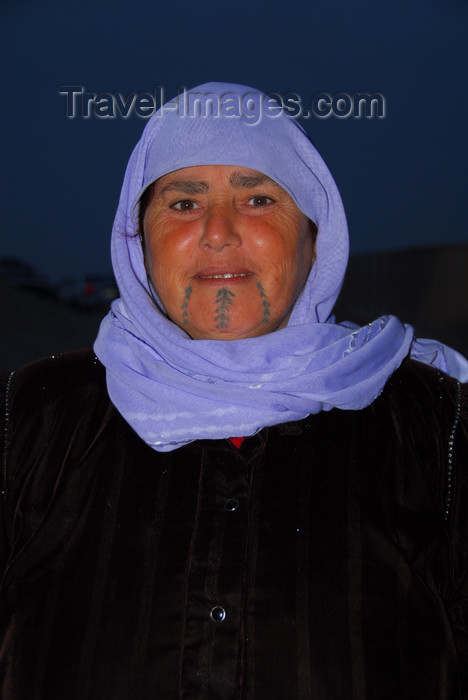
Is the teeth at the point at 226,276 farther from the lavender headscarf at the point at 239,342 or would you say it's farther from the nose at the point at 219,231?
the lavender headscarf at the point at 239,342

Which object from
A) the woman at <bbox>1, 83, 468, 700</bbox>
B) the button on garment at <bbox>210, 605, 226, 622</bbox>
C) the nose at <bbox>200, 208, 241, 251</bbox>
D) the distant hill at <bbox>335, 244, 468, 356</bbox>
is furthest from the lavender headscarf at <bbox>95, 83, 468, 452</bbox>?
the distant hill at <bbox>335, 244, 468, 356</bbox>

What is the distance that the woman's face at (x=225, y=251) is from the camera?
85.0 inches

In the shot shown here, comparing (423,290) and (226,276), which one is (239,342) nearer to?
(226,276)

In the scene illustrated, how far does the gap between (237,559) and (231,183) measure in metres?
1.05

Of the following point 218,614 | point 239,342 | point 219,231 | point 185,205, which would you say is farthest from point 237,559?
point 185,205

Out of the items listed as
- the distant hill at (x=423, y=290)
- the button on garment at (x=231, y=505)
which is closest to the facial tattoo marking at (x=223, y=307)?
the button on garment at (x=231, y=505)

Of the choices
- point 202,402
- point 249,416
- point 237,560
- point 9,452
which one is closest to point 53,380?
point 9,452

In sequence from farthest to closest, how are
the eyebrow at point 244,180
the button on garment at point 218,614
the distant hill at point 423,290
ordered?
the distant hill at point 423,290 → the eyebrow at point 244,180 → the button on garment at point 218,614

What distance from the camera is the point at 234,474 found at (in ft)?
6.59

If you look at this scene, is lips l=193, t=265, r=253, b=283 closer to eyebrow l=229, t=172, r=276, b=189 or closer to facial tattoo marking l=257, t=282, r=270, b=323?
facial tattoo marking l=257, t=282, r=270, b=323

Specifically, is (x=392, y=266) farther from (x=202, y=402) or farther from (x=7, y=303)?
(x=202, y=402)

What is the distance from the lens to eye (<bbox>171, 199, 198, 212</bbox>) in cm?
227

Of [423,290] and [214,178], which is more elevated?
[423,290]

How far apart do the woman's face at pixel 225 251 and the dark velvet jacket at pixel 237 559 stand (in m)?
0.35
